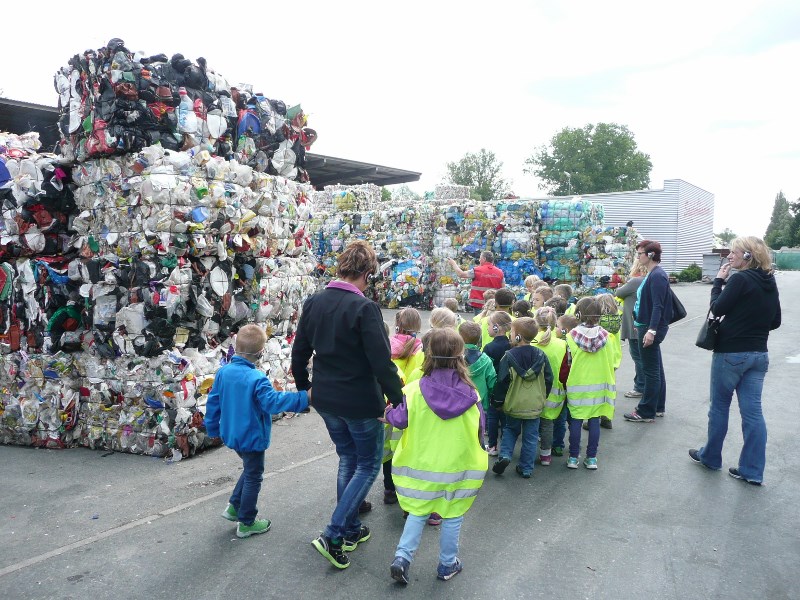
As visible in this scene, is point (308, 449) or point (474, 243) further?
point (474, 243)

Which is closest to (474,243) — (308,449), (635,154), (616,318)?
(616,318)

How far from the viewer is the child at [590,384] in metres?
4.86

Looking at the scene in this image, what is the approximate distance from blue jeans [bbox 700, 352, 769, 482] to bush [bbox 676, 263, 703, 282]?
27296 mm

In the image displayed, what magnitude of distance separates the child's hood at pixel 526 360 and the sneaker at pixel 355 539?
5.57 feet

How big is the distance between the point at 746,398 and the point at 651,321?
145 cm

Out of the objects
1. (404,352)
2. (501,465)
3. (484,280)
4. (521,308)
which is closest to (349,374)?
(404,352)

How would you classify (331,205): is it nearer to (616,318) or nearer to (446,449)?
(616,318)

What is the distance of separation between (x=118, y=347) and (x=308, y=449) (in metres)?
1.96

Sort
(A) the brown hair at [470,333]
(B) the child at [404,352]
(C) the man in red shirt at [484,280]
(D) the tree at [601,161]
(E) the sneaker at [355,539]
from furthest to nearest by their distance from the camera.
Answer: (D) the tree at [601,161] → (C) the man in red shirt at [484,280] → (A) the brown hair at [470,333] → (B) the child at [404,352] → (E) the sneaker at [355,539]

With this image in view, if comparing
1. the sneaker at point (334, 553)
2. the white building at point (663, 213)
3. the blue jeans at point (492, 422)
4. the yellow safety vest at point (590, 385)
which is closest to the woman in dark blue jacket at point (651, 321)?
the yellow safety vest at point (590, 385)

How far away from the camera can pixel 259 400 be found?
3557 mm

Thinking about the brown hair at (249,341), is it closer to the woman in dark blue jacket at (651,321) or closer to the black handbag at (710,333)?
the black handbag at (710,333)

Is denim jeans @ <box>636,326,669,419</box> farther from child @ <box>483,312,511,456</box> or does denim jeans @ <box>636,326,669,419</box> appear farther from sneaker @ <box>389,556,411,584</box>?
sneaker @ <box>389,556,411,584</box>

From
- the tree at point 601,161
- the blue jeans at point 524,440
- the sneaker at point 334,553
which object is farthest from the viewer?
the tree at point 601,161
